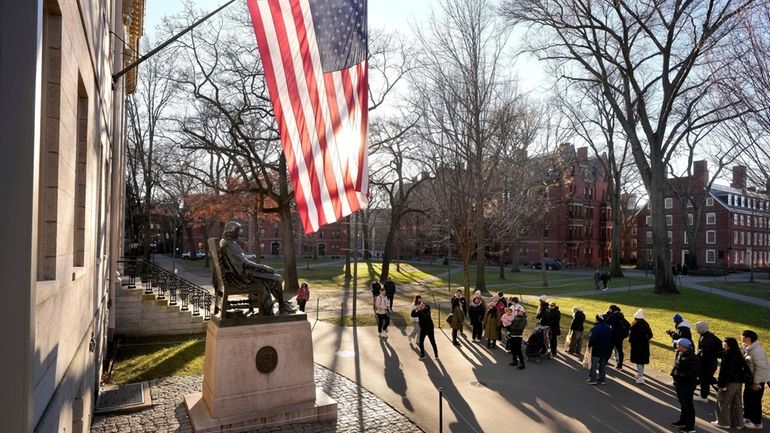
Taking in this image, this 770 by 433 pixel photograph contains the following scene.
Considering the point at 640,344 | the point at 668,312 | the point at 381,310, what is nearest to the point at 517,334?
the point at 640,344

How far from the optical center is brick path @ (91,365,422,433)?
892cm

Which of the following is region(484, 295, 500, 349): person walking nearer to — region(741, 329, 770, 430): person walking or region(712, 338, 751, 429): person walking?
region(712, 338, 751, 429): person walking

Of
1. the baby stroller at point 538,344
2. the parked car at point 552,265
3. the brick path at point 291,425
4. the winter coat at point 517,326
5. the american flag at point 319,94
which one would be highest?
the american flag at point 319,94

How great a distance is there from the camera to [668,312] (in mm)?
24250

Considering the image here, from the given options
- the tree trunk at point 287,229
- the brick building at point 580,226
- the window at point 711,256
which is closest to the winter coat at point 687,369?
the tree trunk at point 287,229

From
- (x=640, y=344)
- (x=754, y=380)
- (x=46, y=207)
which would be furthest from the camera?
(x=640, y=344)

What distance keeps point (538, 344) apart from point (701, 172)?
65.7 metres

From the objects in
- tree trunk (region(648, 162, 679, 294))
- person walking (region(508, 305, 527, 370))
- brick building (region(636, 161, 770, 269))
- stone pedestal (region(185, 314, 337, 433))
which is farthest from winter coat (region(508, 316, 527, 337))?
brick building (region(636, 161, 770, 269))

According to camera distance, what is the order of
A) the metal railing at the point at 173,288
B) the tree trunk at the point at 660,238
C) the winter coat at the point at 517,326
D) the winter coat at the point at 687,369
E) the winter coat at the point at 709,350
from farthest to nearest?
the tree trunk at the point at 660,238
the metal railing at the point at 173,288
the winter coat at the point at 517,326
the winter coat at the point at 709,350
the winter coat at the point at 687,369

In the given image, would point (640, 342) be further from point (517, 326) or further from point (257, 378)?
point (257, 378)

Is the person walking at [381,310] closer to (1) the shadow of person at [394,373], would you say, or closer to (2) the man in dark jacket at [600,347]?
(1) the shadow of person at [394,373]

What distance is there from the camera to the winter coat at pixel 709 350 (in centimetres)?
977

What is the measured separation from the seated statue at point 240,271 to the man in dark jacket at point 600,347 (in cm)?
780

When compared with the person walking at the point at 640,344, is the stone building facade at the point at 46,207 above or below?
above
